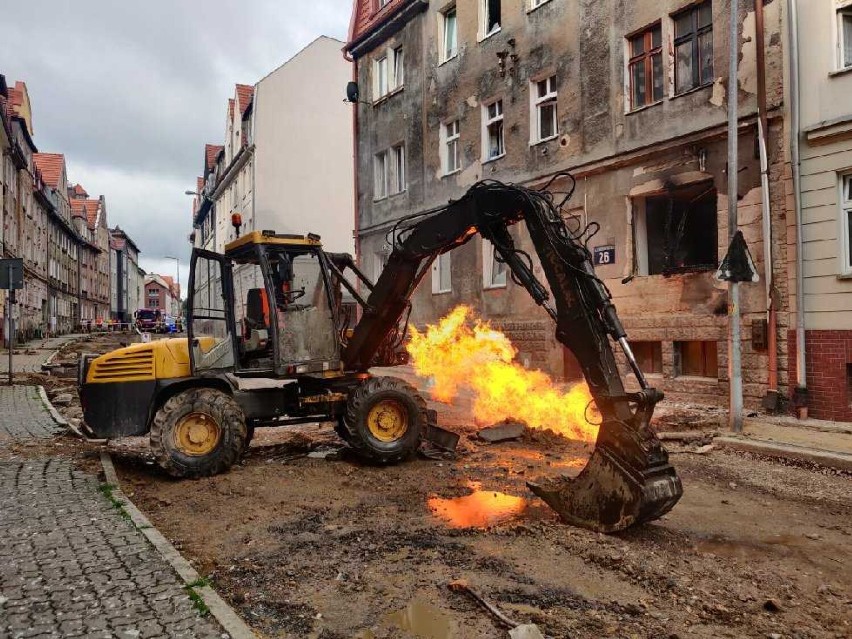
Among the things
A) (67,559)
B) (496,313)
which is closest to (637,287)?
(496,313)

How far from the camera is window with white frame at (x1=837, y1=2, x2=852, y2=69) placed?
34.8ft

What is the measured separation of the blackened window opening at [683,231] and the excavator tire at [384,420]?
738 centimetres

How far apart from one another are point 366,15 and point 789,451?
69.1ft

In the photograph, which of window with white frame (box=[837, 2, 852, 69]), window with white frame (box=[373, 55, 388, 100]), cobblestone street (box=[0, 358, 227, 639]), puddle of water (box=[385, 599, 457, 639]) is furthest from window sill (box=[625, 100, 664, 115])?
cobblestone street (box=[0, 358, 227, 639])

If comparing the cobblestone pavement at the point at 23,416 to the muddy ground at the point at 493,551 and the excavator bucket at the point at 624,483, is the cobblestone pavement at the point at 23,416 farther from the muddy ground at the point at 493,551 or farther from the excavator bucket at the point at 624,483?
the excavator bucket at the point at 624,483

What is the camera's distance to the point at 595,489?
5328mm

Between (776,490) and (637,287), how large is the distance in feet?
23.4

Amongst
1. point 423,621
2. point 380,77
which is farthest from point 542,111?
point 423,621

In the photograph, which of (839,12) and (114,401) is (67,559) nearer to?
(114,401)

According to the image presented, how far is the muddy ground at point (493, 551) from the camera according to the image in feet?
12.9

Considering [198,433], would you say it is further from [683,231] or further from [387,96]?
[387,96]

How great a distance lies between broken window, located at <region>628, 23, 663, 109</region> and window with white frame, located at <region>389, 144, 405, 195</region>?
9359 mm

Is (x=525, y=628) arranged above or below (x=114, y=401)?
Answer: below

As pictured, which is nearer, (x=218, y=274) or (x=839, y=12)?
(x=218, y=274)
